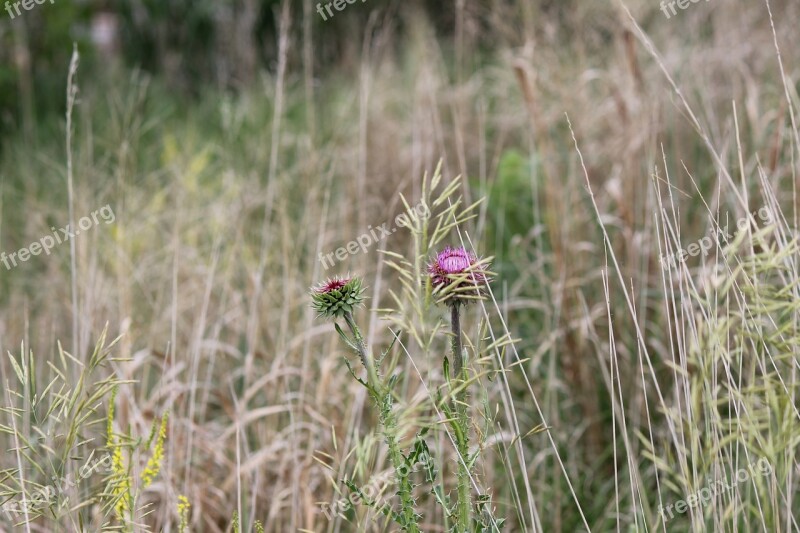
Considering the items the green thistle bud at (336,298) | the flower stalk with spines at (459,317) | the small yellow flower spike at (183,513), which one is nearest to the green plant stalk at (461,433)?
the flower stalk with spines at (459,317)

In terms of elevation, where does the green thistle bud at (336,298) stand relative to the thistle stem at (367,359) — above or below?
above

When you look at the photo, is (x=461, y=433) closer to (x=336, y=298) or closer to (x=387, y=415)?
(x=387, y=415)

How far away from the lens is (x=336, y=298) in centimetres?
97

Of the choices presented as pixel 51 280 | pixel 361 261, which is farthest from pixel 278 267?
pixel 51 280

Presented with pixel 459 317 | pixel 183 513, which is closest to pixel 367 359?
pixel 459 317

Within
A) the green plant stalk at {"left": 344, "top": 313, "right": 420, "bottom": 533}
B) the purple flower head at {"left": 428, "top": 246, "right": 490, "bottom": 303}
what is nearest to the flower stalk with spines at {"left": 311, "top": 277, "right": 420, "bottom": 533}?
the green plant stalk at {"left": 344, "top": 313, "right": 420, "bottom": 533}

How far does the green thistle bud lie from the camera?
0.97 meters

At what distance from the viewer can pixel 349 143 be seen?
4.01m

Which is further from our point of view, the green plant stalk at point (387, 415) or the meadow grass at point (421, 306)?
the meadow grass at point (421, 306)

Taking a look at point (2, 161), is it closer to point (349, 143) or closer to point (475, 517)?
point (349, 143)

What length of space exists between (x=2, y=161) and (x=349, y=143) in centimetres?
221

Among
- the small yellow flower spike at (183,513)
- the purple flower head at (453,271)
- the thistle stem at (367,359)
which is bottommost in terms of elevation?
the small yellow flower spike at (183,513)

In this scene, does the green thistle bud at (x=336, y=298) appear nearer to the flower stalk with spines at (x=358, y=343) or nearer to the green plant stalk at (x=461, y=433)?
the flower stalk with spines at (x=358, y=343)

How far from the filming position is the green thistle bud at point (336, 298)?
0.97m
